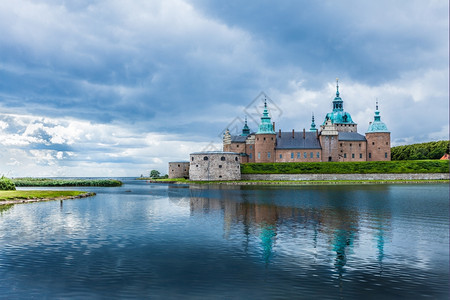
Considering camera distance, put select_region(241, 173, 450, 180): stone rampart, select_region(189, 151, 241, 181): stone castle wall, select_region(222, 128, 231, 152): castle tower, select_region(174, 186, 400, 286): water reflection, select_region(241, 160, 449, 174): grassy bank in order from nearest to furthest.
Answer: select_region(174, 186, 400, 286): water reflection
select_region(241, 173, 450, 180): stone rampart
select_region(241, 160, 449, 174): grassy bank
select_region(189, 151, 241, 181): stone castle wall
select_region(222, 128, 231, 152): castle tower

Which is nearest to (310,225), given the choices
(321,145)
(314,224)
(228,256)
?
(314,224)

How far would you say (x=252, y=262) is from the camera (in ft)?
44.0

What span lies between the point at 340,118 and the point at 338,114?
1.36 metres

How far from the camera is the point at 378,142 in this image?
275 feet

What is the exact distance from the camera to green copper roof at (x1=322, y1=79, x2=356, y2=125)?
342 feet

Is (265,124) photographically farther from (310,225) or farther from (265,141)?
(310,225)

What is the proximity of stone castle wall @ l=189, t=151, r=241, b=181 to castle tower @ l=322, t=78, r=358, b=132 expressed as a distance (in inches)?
1527

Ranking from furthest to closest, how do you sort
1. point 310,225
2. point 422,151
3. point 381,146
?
1. point 422,151
2. point 381,146
3. point 310,225

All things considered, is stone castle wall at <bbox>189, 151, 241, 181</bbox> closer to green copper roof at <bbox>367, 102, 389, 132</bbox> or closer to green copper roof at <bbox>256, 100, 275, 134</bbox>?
green copper roof at <bbox>256, 100, 275, 134</bbox>

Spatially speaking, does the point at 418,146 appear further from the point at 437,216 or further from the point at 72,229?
A: the point at 72,229

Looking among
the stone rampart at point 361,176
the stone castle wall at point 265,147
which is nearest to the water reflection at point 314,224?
the stone rampart at point 361,176

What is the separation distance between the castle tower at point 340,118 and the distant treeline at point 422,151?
14561 millimetres

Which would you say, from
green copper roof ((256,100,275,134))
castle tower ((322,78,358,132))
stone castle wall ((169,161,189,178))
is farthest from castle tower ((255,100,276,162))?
castle tower ((322,78,358,132))

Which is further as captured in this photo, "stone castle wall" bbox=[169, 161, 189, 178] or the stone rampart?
"stone castle wall" bbox=[169, 161, 189, 178]
